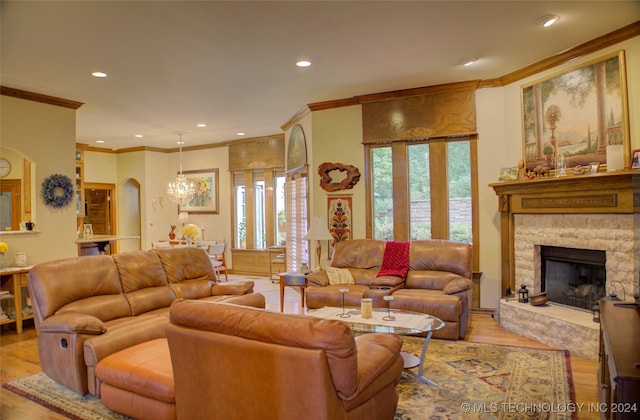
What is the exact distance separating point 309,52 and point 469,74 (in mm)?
2056

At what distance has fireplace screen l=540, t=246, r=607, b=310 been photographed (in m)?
4.11

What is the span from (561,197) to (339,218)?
2.81 metres

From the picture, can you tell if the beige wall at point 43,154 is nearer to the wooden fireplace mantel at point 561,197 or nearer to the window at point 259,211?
the window at point 259,211

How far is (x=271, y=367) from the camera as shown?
186cm

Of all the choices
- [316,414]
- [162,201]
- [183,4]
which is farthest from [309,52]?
[162,201]

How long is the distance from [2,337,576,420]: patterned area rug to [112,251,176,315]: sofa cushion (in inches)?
34.9

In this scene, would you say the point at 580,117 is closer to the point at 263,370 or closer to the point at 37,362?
the point at 263,370

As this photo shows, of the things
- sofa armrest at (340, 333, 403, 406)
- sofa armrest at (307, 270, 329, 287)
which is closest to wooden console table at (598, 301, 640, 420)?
sofa armrest at (340, 333, 403, 406)

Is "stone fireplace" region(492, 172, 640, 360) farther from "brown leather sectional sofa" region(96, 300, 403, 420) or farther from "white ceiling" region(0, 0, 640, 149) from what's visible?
"brown leather sectional sofa" region(96, 300, 403, 420)

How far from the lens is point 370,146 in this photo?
5781 mm

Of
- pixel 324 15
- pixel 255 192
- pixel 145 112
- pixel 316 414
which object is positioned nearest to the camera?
Result: pixel 316 414

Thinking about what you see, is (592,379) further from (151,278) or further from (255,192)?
(255,192)

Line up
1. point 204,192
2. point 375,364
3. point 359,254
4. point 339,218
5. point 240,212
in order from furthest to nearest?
point 204,192
point 240,212
point 339,218
point 359,254
point 375,364

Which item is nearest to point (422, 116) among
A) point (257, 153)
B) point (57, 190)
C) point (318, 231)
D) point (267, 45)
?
point (318, 231)
